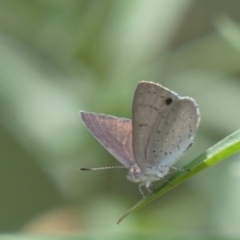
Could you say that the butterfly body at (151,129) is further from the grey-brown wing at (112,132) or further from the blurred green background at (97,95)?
the blurred green background at (97,95)

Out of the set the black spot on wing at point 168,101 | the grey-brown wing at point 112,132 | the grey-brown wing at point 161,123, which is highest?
the black spot on wing at point 168,101

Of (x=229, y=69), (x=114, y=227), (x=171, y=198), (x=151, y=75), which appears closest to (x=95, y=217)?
(x=114, y=227)

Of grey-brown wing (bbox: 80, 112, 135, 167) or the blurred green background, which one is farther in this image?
the blurred green background

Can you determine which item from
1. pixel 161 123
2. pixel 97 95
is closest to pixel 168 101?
pixel 161 123

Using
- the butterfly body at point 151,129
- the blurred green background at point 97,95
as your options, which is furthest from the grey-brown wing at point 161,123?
the blurred green background at point 97,95

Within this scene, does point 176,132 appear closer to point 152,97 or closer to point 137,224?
point 152,97

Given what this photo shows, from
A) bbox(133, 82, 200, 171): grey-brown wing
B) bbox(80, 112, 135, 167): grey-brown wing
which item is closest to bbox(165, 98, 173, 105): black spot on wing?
bbox(133, 82, 200, 171): grey-brown wing

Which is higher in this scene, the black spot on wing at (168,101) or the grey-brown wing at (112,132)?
the black spot on wing at (168,101)

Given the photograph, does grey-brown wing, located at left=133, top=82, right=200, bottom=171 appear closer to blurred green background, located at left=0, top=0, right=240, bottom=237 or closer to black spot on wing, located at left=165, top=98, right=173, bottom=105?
black spot on wing, located at left=165, top=98, right=173, bottom=105
